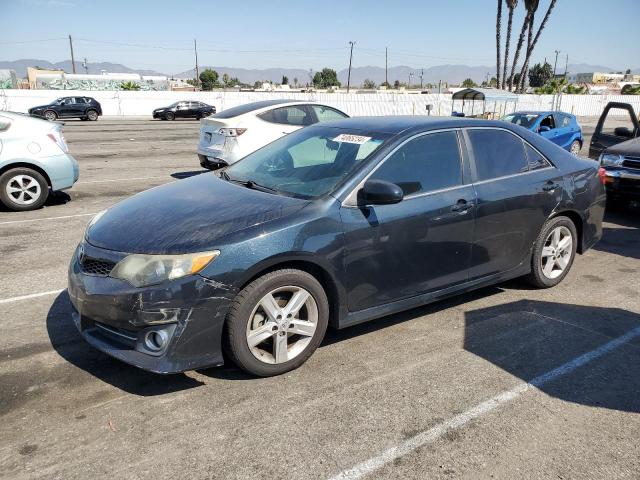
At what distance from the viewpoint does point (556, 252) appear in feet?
16.8

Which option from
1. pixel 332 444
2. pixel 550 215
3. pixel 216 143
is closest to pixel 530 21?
pixel 216 143

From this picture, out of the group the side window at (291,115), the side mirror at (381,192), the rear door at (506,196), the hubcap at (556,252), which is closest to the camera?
the side mirror at (381,192)

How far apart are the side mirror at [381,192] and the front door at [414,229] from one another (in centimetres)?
11

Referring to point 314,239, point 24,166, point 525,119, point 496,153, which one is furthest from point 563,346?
point 525,119

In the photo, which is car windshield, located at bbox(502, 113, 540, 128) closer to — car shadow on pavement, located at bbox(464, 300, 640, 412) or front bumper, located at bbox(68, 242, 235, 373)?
car shadow on pavement, located at bbox(464, 300, 640, 412)

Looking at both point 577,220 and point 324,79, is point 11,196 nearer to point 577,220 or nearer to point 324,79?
point 577,220

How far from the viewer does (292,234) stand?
338cm

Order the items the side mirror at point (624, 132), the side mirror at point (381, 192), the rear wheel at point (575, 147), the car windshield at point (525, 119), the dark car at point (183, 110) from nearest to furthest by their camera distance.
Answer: the side mirror at point (381, 192) → the side mirror at point (624, 132) → the car windshield at point (525, 119) → the rear wheel at point (575, 147) → the dark car at point (183, 110)

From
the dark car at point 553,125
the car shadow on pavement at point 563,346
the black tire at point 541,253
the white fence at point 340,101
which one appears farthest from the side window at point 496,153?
the white fence at point 340,101

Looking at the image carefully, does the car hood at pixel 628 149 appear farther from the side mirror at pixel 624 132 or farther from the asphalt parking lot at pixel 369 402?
the asphalt parking lot at pixel 369 402

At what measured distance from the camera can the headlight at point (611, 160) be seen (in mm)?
7883

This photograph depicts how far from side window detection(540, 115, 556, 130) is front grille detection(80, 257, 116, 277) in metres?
14.3

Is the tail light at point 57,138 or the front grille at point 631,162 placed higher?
the tail light at point 57,138

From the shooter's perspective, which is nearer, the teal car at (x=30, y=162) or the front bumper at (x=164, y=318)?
the front bumper at (x=164, y=318)
